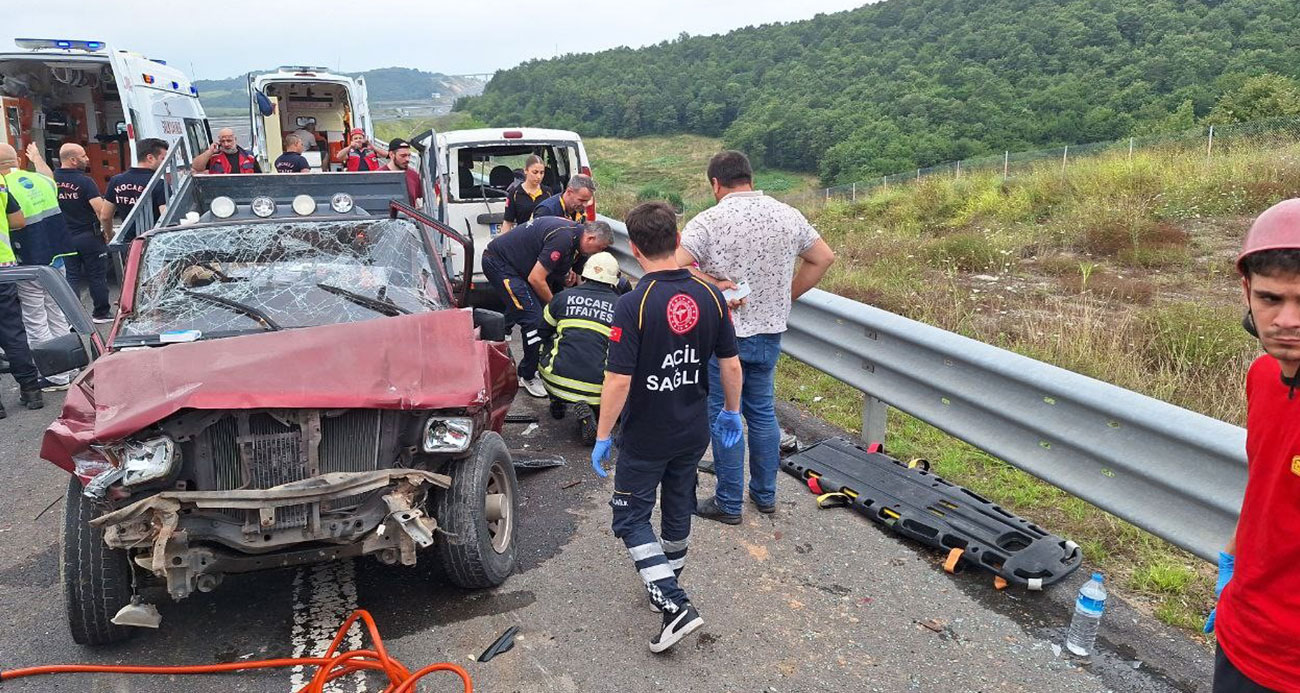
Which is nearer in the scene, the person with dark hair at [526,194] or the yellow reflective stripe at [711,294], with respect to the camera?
the yellow reflective stripe at [711,294]

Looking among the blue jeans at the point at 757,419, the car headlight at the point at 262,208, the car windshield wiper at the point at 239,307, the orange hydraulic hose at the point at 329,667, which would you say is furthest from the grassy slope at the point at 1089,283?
the car headlight at the point at 262,208

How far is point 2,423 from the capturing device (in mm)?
6551

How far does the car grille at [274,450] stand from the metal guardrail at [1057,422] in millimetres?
2896

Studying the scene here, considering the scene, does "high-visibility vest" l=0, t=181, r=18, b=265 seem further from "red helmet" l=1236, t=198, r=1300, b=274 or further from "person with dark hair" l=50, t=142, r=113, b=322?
"red helmet" l=1236, t=198, r=1300, b=274

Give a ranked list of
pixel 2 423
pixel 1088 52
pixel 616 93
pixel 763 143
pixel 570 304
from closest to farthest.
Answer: pixel 570 304 → pixel 2 423 → pixel 1088 52 → pixel 763 143 → pixel 616 93

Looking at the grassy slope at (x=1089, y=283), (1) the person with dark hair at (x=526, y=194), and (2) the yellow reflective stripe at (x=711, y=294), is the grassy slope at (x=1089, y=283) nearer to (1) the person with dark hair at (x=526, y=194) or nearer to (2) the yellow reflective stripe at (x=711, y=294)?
(2) the yellow reflective stripe at (x=711, y=294)

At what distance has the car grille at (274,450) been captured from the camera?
354 centimetres

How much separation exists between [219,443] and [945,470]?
12.3 feet

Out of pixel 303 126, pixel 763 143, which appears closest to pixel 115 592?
pixel 303 126

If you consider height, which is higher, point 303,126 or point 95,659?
point 303,126

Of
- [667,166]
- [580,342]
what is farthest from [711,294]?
[667,166]

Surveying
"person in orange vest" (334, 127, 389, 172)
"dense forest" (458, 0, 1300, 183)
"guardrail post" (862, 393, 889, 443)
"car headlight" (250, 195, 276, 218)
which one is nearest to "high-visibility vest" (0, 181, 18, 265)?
"car headlight" (250, 195, 276, 218)

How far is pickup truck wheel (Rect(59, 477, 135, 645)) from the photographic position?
352 cm

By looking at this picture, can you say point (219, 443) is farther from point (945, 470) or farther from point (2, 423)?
point (2, 423)
